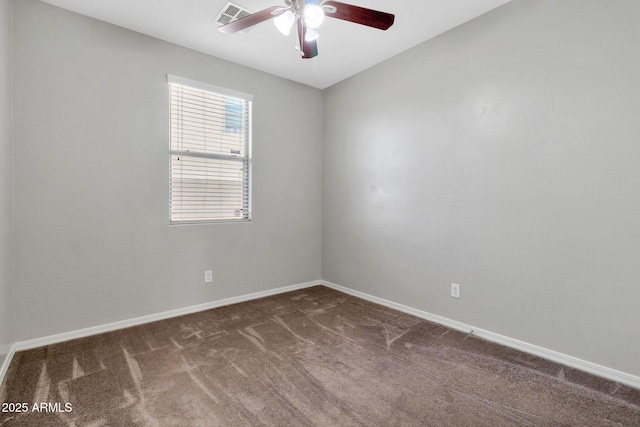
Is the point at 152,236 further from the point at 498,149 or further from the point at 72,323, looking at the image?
the point at 498,149

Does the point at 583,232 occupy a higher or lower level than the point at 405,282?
higher

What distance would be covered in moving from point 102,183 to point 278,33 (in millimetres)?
2059

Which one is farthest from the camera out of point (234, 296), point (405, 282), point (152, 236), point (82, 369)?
point (234, 296)

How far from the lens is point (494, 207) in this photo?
252 cm

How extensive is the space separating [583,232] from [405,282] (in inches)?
61.3

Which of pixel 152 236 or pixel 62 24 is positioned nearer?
pixel 62 24

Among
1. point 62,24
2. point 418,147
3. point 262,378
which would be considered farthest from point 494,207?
point 62,24

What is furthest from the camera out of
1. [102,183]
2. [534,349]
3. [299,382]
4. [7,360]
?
[102,183]

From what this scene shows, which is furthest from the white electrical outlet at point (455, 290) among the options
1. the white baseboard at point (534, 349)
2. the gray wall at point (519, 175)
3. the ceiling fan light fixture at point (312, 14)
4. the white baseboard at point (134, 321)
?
the ceiling fan light fixture at point (312, 14)

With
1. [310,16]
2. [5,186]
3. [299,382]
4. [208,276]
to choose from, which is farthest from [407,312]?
[5,186]

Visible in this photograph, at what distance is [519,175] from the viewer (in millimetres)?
2367

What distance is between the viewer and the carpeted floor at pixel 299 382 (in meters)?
1.63

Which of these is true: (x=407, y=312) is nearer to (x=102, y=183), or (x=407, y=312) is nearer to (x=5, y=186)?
(x=102, y=183)

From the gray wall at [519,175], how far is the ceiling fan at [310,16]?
1221mm
